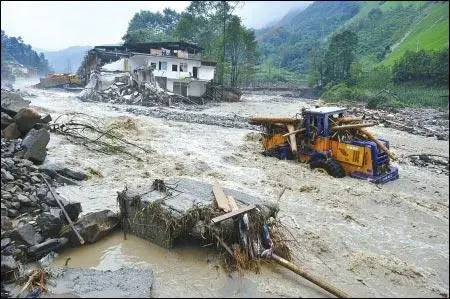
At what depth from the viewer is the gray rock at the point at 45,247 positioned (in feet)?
26.2

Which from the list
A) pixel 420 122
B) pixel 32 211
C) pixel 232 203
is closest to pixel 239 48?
pixel 420 122

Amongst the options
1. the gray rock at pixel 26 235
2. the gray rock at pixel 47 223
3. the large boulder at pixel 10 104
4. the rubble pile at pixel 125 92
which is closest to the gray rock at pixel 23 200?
the gray rock at pixel 47 223

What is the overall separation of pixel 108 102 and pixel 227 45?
25635mm

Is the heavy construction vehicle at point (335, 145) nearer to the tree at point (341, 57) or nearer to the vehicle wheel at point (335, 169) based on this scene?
the vehicle wheel at point (335, 169)

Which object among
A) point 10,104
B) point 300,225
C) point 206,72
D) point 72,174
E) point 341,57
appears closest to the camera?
point 300,225

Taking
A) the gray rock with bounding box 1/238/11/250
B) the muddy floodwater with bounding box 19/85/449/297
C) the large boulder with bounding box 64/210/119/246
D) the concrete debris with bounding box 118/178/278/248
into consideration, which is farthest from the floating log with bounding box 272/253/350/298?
the gray rock with bounding box 1/238/11/250

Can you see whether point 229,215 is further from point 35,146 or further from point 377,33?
point 377,33

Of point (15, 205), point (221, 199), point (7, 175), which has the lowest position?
point (15, 205)

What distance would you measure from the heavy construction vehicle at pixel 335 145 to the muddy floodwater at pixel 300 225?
1.52 ft

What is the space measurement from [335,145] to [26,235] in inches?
419

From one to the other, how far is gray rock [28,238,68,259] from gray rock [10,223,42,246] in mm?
155

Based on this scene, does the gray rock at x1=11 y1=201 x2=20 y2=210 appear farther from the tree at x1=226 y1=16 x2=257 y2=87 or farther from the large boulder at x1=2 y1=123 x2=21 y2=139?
the tree at x1=226 y1=16 x2=257 y2=87

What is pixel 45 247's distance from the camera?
8.19m

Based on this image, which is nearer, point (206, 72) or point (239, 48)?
point (206, 72)
